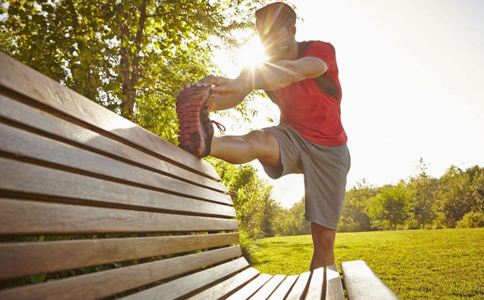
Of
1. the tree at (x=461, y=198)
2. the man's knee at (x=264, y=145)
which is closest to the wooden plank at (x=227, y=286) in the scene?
the man's knee at (x=264, y=145)

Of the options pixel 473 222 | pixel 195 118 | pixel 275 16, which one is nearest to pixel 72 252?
pixel 195 118

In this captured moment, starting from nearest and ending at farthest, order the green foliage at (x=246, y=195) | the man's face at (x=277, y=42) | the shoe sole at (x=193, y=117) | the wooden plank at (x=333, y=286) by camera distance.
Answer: the wooden plank at (x=333, y=286) → the shoe sole at (x=193, y=117) → the man's face at (x=277, y=42) → the green foliage at (x=246, y=195)

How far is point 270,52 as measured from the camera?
121 inches

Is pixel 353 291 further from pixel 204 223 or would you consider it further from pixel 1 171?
pixel 1 171

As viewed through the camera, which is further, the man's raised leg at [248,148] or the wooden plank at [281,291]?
the man's raised leg at [248,148]

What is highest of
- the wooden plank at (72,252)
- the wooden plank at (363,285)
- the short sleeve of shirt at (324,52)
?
the short sleeve of shirt at (324,52)

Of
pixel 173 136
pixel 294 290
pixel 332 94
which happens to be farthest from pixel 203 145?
pixel 173 136

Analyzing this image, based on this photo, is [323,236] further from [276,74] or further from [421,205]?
[421,205]

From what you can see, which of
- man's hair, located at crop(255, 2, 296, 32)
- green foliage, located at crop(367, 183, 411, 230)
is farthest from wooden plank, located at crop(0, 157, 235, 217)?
green foliage, located at crop(367, 183, 411, 230)

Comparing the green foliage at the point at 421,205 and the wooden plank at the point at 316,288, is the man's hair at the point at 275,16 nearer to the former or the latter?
the wooden plank at the point at 316,288

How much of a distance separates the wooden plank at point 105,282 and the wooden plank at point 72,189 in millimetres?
178

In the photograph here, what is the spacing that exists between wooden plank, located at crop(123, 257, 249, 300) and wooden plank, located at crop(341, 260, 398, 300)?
1.94 feet

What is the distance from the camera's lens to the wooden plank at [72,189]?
28.6 inches

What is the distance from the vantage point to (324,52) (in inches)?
114
